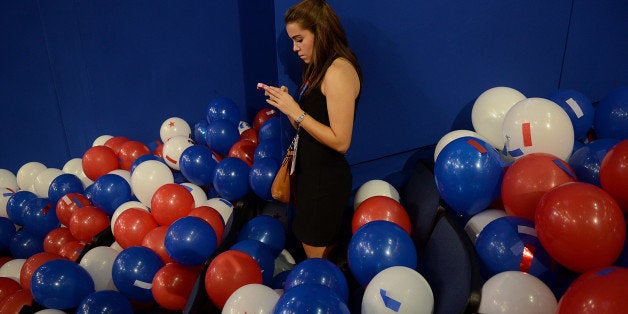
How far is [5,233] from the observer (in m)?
3.06

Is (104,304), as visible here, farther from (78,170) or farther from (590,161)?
(590,161)

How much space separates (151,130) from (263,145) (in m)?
1.53

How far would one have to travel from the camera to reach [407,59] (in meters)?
2.32

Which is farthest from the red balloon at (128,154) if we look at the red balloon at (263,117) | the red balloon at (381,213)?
the red balloon at (381,213)

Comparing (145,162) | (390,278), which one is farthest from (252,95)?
(390,278)

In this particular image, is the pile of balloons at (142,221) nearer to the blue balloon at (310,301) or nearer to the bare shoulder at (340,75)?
the blue balloon at (310,301)

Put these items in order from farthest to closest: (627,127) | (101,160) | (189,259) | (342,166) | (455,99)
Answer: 1. (101,160)
2. (455,99)
3. (627,127)
4. (189,259)
5. (342,166)

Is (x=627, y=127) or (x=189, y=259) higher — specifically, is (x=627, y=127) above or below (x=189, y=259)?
above

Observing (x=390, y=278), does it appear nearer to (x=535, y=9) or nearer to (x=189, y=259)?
(x=189, y=259)

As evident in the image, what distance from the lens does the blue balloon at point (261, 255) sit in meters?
2.05

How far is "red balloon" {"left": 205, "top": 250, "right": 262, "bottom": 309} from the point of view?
1835 mm

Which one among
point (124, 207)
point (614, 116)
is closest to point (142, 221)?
point (124, 207)

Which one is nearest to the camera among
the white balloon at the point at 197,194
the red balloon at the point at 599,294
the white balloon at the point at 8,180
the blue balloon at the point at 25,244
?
the red balloon at the point at 599,294

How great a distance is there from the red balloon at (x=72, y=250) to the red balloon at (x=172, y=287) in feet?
2.90
